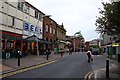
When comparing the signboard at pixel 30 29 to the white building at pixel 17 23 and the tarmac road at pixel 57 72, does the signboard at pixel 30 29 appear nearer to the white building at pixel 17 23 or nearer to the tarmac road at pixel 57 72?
the white building at pixel 17 23

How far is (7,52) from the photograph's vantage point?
32.9m

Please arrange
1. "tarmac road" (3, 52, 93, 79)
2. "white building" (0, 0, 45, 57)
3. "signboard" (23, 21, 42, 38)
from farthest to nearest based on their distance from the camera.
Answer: "signboard" (23, 21, 42, 38) < "white building" (0, 0, 45, 57) < "tarmac road" (3, 52, 93, 79)

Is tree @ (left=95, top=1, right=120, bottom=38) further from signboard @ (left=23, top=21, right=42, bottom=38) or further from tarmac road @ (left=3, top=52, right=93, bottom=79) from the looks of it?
signboard @ (left=23, top=21, right=42, bottom=38)

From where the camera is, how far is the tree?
1708 cm

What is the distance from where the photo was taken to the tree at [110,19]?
56.0ft

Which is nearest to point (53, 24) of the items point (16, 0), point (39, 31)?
point (39, 31)

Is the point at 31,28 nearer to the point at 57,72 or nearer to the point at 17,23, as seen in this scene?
the point at 17,23

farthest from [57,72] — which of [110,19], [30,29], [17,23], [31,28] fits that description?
[31,28]

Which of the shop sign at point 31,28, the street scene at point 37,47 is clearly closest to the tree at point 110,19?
the street scene at point 37,47

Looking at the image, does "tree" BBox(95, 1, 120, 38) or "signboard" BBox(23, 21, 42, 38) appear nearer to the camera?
"tree" BBox(95, 1, 120, 38)

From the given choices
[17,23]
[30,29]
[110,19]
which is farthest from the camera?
[30,29]

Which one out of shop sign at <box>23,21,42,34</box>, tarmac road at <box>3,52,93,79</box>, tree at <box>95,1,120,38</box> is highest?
shop sign at <box>23,21,42,34</box>

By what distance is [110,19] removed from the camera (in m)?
18.0

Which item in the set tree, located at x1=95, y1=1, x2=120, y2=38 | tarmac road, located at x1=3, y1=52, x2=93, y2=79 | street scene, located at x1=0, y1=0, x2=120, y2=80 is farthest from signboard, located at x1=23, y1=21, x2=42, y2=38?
tree, located at x1=95, y1=1, x2=120, y2=38
